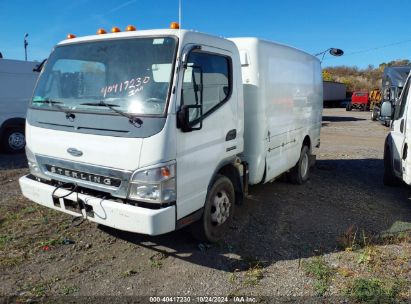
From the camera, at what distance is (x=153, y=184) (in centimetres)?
343

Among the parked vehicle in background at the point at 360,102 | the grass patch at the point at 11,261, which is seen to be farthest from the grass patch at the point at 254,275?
the parked vehicle in background at the point at 360,102

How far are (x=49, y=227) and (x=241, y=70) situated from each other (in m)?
3.25

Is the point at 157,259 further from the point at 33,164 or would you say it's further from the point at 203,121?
the point at 33,164

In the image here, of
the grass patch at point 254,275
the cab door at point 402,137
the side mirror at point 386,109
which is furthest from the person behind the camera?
the side mirror at point 386,109

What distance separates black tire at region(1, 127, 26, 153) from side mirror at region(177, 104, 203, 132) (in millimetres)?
7870

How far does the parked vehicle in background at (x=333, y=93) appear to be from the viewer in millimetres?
40972

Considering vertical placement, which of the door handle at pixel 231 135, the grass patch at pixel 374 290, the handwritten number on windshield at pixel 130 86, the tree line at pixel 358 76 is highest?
the tree line at pixel 358 76

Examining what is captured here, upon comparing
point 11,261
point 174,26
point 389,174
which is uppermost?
point 174,26

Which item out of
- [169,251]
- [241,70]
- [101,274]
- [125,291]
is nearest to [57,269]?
[101,274]

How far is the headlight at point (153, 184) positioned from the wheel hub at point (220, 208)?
1042mm

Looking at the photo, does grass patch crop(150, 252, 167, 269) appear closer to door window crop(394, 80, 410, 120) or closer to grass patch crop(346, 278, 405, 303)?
grass patch crop(346, 278, 405, 303)

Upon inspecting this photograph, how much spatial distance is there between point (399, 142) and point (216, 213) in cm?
366

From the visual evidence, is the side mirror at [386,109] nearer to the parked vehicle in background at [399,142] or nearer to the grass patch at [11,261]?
the parked vehicle in background at [399,142]

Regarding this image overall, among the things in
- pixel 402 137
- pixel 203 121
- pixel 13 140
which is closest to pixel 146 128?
pixel 203 121
